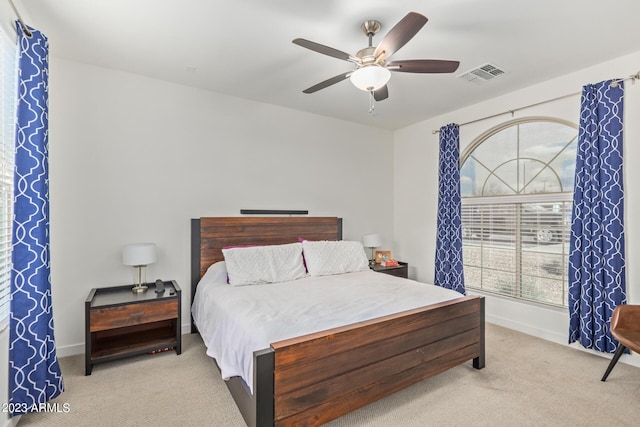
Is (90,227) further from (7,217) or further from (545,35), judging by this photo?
(545,35)

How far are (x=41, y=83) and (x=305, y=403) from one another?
8.44ft

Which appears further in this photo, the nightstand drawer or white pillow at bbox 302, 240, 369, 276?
white pillow at bbox 302, 240, 369, 276

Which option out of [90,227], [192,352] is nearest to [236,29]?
[90,227]

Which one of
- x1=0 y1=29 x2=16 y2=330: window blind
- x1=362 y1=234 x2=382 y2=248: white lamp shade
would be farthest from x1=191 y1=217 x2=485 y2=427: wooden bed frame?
x1=362 y1=234 x2=382 y2=248: white lamp shade

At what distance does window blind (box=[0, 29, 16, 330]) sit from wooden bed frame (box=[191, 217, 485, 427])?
1.48 m

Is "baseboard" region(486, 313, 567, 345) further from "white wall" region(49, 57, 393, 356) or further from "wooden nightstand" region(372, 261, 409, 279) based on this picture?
"white wall" region(49, 57, 393, 356)

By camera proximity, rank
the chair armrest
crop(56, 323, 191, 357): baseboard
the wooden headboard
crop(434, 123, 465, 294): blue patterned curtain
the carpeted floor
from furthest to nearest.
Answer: crop(434, 123, 465, 294): blue patterned curtain, the wooden headboard, crop(56, 323, 191, 357): baseboard, the chair armrest, the carpeted floor

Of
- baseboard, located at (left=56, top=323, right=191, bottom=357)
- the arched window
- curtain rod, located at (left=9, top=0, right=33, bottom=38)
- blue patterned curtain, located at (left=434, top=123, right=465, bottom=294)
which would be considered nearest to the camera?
curtain rod, located at (left=9, top=0, right=33, bottom=38)

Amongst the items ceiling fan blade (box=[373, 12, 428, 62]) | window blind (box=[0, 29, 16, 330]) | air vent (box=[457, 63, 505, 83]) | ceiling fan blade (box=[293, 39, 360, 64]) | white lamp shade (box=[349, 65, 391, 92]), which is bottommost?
window blind (box=[0, 29, 16, 330])

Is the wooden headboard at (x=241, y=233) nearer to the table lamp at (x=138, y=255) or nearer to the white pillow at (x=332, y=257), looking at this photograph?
the white pillow at (x=332, y=257)

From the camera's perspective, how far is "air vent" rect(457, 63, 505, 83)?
2.95 metres

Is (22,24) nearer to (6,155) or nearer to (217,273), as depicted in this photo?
(6,155)

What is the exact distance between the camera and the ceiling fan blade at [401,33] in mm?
1685

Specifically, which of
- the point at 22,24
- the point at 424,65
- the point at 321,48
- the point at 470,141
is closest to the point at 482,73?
the point at 470,141
